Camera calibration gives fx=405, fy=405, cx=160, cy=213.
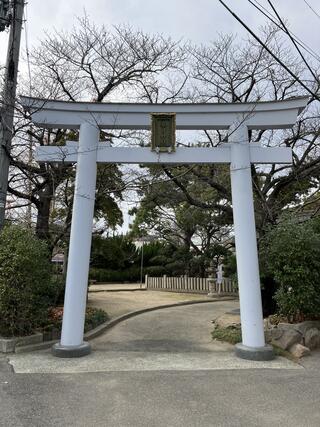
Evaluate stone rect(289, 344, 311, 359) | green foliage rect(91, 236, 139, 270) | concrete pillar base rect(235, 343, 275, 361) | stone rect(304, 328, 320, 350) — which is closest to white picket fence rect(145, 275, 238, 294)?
green foliage rect(91, 236, 139, 270)

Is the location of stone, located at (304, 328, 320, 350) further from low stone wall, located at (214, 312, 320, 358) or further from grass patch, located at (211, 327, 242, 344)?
grass patch, located at (211, 327, 242, 344)

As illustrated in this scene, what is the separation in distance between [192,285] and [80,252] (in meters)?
14.3

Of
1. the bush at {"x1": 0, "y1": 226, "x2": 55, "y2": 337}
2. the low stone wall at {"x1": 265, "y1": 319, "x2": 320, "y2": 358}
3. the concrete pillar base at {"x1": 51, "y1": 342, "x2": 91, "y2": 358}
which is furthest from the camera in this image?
the low stone wall at {"x1": 265, "y1": 319, "x2": 320, "y2": 358}

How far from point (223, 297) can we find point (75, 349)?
41.2 ft

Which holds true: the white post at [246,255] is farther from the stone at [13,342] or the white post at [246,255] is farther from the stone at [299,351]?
the stone at [13,342]

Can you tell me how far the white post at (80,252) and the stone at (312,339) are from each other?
426cm

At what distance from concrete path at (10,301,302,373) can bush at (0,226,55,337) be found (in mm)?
749

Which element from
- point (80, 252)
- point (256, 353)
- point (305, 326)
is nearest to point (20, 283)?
point (80, 252)

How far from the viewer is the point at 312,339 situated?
7.95 metres

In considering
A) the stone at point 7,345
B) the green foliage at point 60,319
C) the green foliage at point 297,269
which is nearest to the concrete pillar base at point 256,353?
the green foliage at point 297,269


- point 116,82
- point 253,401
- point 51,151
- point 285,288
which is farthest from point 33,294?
point 116,82

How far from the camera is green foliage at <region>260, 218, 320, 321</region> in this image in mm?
8242

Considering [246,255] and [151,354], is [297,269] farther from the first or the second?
[151,354]

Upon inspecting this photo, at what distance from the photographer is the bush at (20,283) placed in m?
7.47
